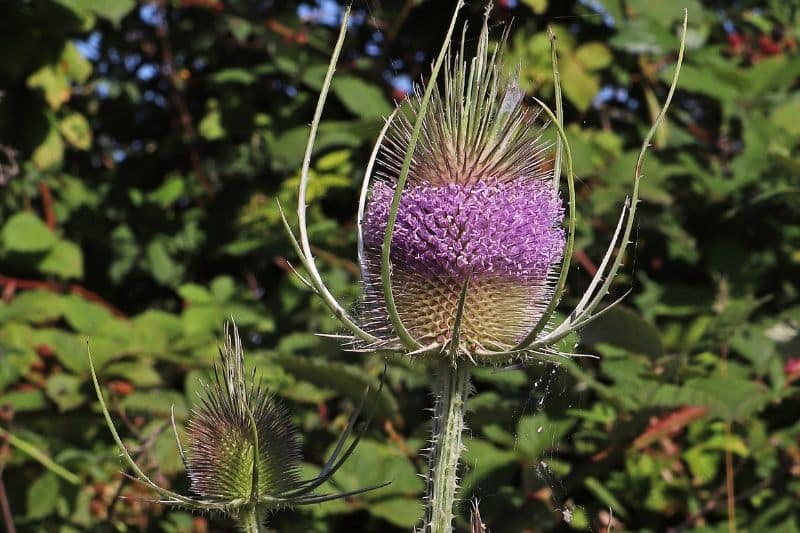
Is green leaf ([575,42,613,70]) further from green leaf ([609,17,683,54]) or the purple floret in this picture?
the purple floret

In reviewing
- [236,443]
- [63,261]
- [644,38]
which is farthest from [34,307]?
[644,38]

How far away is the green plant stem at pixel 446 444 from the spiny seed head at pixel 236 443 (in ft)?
0.88

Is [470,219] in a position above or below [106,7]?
below

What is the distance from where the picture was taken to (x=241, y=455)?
1671 mm

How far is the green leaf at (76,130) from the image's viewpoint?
384cm

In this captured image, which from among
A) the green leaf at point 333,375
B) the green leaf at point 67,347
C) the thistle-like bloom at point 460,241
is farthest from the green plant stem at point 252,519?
the green leaf at point 67,347

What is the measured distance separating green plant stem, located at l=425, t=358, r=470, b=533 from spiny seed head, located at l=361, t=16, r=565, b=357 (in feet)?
0.19

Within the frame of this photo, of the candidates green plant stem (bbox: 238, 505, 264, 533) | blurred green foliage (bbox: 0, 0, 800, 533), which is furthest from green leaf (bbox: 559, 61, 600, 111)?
green plant stem (bbox: 238, 505, 264, 533)

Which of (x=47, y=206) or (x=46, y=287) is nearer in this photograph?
(x=46, y=287)

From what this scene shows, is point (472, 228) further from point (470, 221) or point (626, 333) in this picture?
point (626, 333)

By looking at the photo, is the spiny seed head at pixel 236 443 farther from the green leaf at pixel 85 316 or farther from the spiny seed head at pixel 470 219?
the green leaf at pixel 85 316

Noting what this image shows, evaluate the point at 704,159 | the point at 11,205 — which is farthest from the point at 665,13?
the point at 11,205

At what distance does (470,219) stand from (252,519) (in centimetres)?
63

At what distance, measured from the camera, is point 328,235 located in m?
3.35
